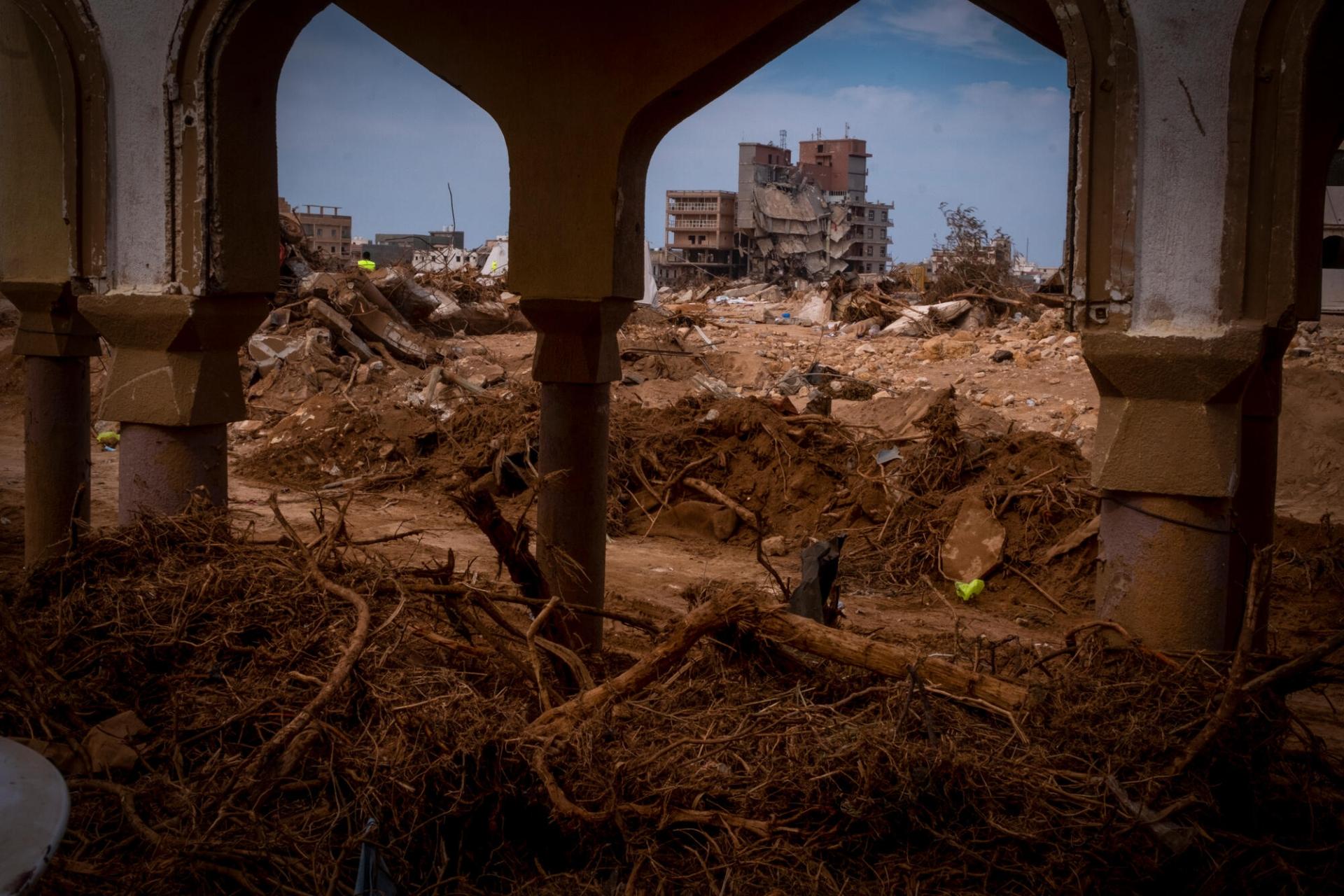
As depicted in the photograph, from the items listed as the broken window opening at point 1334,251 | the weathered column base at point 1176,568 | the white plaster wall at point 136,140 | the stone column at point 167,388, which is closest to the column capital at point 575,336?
the stone column at point 167,388

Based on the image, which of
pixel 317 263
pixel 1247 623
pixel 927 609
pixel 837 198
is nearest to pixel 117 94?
pixel 1247 623

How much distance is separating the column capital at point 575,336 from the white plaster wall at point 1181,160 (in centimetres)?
275

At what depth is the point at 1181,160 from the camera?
412cm

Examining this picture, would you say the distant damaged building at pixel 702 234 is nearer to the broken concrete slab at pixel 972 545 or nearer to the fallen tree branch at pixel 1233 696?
the broken concrete slab at pixel 972 545

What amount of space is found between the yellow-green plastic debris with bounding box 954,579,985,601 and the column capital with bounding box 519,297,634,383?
3.70m

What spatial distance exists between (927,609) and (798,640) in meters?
4.40

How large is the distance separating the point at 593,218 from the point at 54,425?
3405mm

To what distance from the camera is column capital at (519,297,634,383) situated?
6125 mm

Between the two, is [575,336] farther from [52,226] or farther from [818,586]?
[52,226]

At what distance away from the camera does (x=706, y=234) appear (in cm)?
3769

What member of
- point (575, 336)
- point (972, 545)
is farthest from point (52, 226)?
point (972, 545)

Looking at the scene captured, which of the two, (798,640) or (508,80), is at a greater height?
(508,80)

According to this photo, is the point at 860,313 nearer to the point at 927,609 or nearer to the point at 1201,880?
the point at 927,609

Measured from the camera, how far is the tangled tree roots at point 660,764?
3.65 meters
